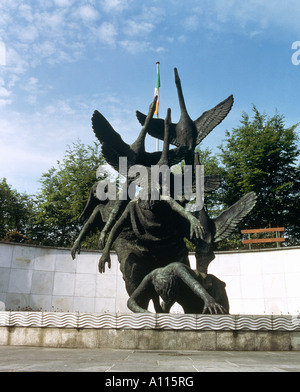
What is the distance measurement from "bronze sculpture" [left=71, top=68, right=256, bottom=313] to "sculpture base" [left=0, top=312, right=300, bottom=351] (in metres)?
0.83

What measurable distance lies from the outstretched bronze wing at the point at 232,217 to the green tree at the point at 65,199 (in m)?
22.7

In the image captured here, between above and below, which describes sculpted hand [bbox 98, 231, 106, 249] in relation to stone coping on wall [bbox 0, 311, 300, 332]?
above

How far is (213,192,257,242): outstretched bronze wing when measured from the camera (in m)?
9.39

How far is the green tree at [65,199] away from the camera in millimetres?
32219

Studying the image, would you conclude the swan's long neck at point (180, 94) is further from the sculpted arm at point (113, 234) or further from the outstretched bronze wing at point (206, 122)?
the sculpted arm at point (113, 234)

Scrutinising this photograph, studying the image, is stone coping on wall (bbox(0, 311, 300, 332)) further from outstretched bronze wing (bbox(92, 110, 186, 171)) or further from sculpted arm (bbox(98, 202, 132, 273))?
outstretched bronze wing (bbox(92, 110, 186, 171))

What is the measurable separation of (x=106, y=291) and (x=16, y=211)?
2352 cm

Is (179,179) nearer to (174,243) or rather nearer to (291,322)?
(174,243)

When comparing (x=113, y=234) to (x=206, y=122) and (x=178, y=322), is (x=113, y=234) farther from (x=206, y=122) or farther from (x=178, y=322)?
(x=206, y=122)

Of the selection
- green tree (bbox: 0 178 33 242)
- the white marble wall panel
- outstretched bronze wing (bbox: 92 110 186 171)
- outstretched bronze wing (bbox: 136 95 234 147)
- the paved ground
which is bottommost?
the paved ground

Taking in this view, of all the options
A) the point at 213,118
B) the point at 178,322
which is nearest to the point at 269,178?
the point at 213,118

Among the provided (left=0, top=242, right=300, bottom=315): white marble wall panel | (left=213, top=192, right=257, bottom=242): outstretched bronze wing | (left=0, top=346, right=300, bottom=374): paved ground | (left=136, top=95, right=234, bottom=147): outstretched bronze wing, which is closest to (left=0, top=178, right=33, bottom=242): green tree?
(left=0, top=242, right=300, bottom=315): white marble wall panel

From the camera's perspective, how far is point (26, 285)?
18.8 meters

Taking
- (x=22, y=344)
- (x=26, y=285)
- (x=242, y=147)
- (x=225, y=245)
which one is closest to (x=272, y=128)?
(x=242, y=147)
